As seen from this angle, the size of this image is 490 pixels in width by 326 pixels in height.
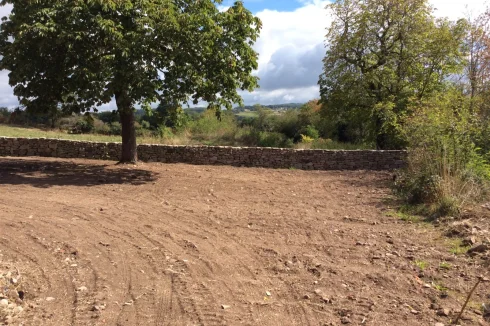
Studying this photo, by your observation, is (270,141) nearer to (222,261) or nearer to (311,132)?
(311,132)

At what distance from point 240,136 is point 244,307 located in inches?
981

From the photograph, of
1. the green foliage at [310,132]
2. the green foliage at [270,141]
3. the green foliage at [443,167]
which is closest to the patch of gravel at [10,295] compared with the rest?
the green foliage at [443,167]

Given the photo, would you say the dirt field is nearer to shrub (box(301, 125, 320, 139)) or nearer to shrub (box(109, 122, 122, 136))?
shrub (box(301, 125, 320, 139))

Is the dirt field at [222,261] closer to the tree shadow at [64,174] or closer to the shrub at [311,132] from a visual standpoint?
the tree shadow at [64,174]

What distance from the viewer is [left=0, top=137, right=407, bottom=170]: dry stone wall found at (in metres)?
15.2

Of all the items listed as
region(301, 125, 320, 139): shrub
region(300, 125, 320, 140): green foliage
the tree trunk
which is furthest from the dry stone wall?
region(301, 125, 320, 139): shrub

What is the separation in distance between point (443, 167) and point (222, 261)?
5.94m

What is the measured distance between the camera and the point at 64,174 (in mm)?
12156

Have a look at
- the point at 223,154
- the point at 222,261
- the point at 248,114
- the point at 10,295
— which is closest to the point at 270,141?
the point at 223,154

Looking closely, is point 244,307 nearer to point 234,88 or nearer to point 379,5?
point 234,88

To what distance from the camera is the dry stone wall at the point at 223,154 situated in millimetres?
15156

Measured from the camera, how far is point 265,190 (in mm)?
10758

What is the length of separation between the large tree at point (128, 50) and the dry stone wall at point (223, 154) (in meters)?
3.37

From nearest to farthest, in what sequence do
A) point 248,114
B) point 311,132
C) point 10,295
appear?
point 10,295
point 311,132
point 248,114
